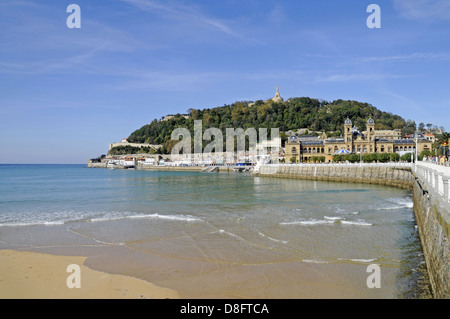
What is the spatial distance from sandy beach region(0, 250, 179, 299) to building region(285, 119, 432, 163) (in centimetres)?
7523

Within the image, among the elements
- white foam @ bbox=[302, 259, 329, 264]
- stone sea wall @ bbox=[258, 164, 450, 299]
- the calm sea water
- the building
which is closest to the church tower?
the building

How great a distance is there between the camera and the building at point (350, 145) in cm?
8269

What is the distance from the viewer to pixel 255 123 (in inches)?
6324

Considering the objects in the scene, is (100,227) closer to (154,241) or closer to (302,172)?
(154,241)

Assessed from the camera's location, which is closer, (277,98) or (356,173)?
(356,173)

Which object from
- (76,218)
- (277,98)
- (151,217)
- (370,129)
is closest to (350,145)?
(370,129)

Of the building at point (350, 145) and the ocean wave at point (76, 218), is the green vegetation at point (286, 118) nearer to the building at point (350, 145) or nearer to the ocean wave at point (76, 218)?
the building at point (350, 145)

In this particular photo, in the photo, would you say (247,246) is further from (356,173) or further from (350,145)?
(350,145)

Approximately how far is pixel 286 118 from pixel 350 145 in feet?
246

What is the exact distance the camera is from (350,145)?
86625 mm

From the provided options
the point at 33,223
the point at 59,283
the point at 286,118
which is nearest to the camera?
the point at 59,283

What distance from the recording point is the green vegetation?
14512 cm

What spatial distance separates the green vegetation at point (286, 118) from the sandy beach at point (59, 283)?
120 metres
